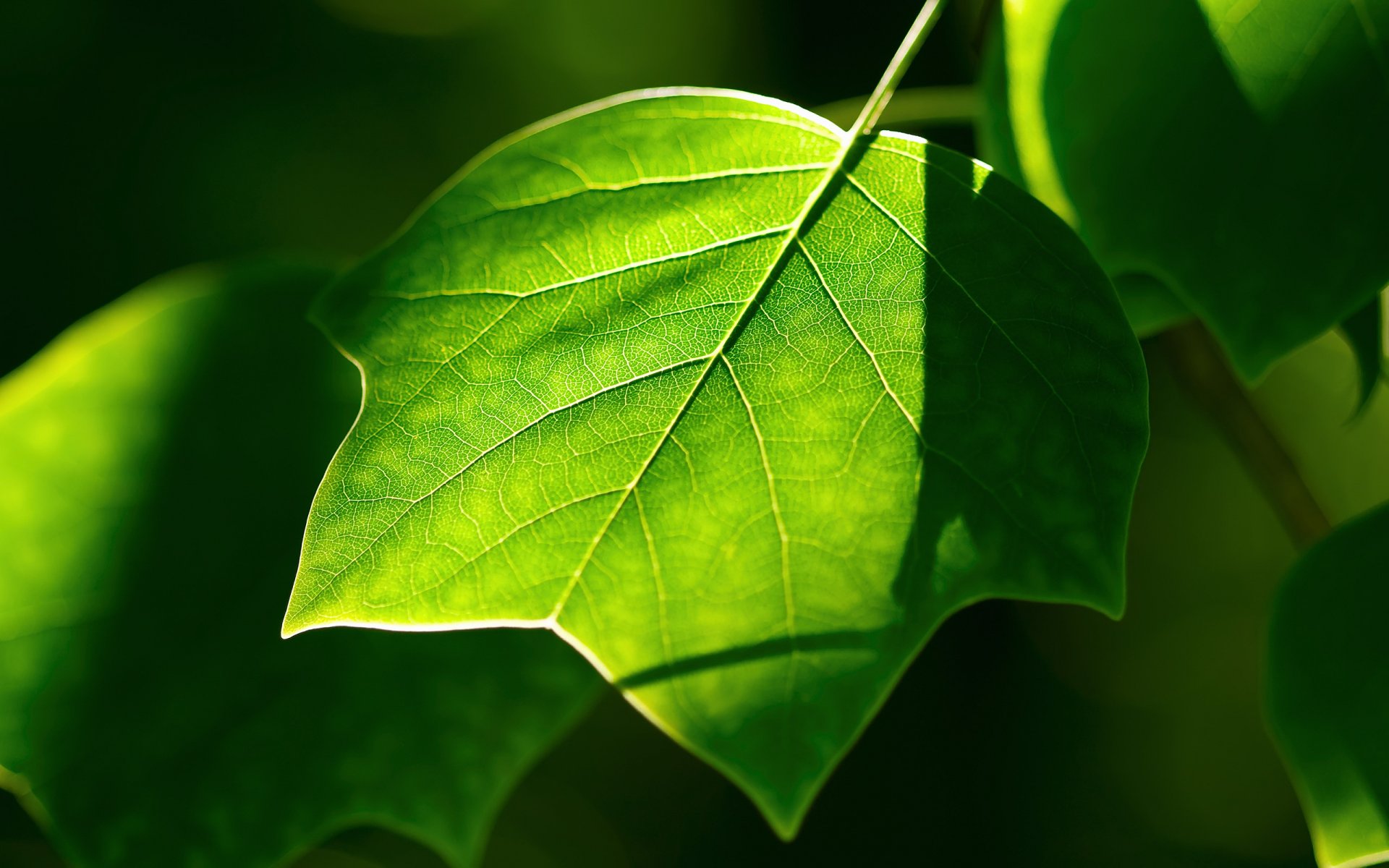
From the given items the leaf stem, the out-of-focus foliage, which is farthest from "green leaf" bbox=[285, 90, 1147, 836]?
the out-of-focus foliage

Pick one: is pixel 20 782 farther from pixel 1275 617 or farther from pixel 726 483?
pixel 1275 617

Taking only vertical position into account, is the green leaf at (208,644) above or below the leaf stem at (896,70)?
below

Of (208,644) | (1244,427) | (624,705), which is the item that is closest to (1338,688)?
(1244,427)

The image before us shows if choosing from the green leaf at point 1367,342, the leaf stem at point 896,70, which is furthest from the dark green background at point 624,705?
the leaf stem at point 896,70

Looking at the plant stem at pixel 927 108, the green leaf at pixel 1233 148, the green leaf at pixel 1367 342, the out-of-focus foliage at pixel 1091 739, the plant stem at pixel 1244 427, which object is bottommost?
the out-of-focus foliage at pixel 1091 739

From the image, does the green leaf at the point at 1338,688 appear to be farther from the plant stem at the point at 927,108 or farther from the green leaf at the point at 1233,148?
the plant stem at the point at 927,108

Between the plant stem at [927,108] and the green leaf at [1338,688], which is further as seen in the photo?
the plant stem at [927,108]

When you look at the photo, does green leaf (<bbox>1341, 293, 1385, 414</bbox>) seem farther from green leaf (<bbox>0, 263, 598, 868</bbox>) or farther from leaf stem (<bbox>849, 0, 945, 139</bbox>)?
green leaf (<bbox>0, 263, 598, 868</bbox>)
